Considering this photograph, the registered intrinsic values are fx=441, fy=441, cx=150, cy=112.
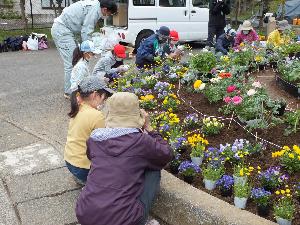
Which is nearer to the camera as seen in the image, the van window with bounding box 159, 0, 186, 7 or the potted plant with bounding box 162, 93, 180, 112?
the potted plant with bounding box 162, 93, 180, 112

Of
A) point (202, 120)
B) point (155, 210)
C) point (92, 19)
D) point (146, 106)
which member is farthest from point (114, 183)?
point (92, 19)

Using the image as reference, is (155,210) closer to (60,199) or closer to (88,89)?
(60,199)

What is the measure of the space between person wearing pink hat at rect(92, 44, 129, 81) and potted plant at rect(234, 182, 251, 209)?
3813 mm

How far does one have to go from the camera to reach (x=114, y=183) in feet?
9.74

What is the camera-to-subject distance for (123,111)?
3.06m

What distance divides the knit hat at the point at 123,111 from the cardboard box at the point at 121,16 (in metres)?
8.92

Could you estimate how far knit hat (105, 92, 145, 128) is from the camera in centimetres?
304

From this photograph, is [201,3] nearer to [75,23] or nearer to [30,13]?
[75,23]

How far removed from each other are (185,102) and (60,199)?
2.07 m

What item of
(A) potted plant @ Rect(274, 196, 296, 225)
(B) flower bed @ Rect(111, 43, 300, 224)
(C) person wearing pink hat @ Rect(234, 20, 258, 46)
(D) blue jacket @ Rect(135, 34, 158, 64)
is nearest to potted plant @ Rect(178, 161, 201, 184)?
(B) flower bed @ Rect(111, 43, 300, 224)

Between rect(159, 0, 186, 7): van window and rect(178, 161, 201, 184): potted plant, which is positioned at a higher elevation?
rect(159, 0, 186, 7): van window

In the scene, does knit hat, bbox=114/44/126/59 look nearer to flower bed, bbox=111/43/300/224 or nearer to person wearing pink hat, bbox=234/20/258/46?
flower bed, bbox=111/43/300/224

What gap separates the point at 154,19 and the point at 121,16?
966 mm

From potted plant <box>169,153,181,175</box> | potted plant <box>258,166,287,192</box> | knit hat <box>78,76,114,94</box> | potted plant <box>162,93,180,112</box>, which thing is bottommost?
potted plant <box>169,153,181,175</box>
